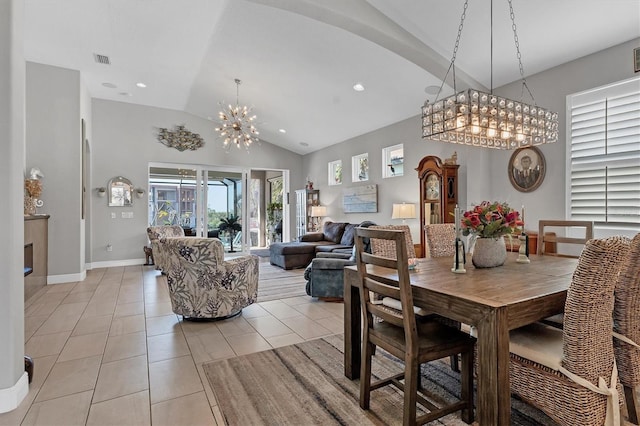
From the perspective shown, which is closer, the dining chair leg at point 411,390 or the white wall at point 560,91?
the dining chair leg at point 411,390

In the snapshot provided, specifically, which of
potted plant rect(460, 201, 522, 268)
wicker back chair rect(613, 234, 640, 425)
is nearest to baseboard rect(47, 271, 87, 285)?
potted plant rect(460, 201, 522, 268)

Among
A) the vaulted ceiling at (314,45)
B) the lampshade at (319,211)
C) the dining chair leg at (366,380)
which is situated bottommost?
the dining chair leg at (366,380)

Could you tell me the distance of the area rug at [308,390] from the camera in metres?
1.95

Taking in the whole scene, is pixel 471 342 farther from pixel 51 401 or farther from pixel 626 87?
pixel 626 87

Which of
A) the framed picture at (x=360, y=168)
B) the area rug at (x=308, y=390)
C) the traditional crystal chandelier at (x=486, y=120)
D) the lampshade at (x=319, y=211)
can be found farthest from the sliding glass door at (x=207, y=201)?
the traditional crystal chandelier at (x=486, y=120)

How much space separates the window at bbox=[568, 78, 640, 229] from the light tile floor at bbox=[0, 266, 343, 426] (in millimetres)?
3247

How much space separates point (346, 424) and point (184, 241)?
2408 mm

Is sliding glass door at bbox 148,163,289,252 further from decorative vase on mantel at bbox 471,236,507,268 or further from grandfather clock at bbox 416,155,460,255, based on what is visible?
decorative vase on mantel at bbox 471,236,507,268

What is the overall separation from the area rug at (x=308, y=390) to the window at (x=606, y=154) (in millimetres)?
2786

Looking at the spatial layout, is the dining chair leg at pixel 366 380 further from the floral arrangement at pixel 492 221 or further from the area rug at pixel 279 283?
the area rug at pixel 279 283

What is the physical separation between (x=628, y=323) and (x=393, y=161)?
5.22 metres

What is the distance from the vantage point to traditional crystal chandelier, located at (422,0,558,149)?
104 inches

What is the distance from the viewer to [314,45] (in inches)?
178

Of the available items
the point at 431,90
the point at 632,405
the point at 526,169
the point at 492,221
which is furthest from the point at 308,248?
the point at 632,405
